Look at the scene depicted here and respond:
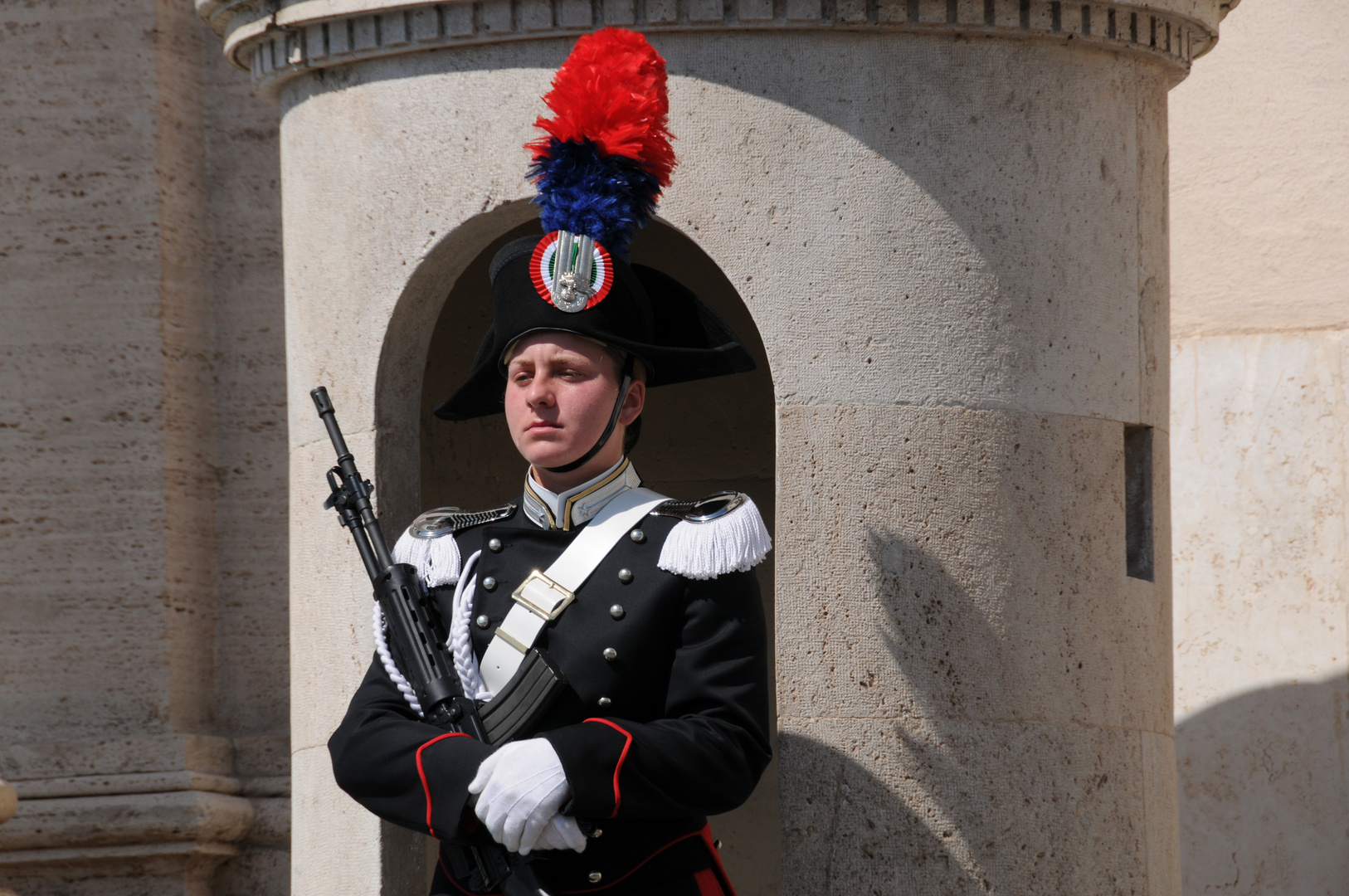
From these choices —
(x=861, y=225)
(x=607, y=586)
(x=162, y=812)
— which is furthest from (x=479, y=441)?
(x=607, y=586)

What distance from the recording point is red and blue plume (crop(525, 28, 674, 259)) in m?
3.51

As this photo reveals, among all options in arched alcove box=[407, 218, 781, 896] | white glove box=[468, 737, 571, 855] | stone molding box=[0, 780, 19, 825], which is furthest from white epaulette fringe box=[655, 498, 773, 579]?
arched alcove box=[407, 218, 781, 896]

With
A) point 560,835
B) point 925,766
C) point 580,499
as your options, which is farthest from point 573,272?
point 925,766

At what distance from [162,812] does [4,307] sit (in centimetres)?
186

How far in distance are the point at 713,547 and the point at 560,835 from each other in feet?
2.00

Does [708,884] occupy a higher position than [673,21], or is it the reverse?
[673,21]

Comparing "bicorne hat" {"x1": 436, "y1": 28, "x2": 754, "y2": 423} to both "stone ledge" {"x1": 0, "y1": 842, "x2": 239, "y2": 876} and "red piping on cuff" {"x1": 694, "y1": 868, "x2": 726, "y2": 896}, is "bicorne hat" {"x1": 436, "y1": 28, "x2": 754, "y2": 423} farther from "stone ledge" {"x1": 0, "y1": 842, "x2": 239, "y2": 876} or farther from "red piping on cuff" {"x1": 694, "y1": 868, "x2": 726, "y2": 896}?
"stone ledge" {"x1": 0, "y1": 842, "x2": 239, "y2": 876}

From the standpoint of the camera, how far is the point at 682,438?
20.6ft

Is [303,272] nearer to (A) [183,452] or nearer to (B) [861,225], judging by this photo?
(B) [861,225]

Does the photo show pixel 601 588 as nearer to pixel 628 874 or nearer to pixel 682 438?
pixel 628 874

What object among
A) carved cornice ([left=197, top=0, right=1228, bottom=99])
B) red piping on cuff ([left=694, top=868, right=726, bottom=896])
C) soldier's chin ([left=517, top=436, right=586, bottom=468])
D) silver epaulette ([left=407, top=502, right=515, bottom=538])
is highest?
carved cornice ([left=197, top=0, right=1228, bottom=99])

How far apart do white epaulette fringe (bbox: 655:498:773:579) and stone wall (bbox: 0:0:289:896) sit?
3.26 meters

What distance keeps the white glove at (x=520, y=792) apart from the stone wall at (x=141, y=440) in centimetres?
326

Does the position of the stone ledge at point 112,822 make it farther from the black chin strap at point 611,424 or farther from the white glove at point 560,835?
the white glove at point 560,835
